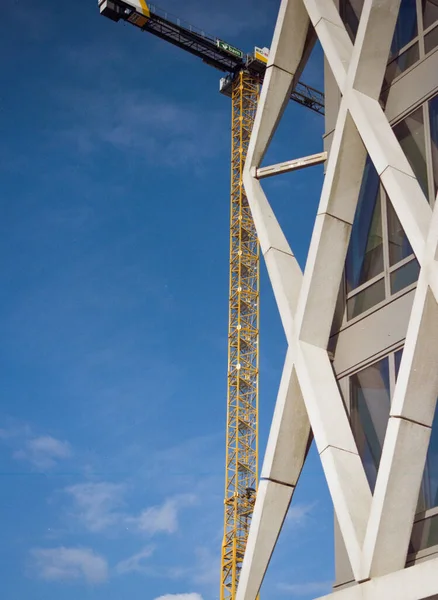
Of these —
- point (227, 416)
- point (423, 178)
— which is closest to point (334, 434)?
point (423, 178)

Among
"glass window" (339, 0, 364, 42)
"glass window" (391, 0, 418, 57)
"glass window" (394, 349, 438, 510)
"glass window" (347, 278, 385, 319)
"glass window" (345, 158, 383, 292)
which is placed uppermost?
"glass window" (339, 0, 364, 42)

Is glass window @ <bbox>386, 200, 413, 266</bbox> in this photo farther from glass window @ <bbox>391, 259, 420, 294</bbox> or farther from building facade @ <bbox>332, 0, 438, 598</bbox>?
glass window @ <bbox>391, 259, 420, 294</bbox>

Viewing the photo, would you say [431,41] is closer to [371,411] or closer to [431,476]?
[371,411]

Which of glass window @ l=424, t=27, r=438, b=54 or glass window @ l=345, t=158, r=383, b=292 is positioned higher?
glass window @ l=424, t=27, r=438, b=54

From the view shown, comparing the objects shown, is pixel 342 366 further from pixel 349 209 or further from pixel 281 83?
pixel 281 83

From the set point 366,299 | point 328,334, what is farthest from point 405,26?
point 328,334

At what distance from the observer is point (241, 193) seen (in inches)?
3014

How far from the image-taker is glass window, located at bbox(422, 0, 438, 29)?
49.5 ft

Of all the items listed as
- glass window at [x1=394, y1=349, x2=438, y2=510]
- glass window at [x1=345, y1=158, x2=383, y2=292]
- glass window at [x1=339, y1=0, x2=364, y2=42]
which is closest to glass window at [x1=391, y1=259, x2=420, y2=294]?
glass window at [x1=345, y1=158, x2=383, y2=292]

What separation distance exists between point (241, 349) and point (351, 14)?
55.8m

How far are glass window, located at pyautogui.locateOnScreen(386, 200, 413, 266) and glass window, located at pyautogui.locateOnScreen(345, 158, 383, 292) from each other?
0.30 meters

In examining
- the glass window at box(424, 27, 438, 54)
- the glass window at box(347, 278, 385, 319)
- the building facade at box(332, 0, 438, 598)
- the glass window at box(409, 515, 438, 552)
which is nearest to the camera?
the glass window at box(409, 515, 438, 552)

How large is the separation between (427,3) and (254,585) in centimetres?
967

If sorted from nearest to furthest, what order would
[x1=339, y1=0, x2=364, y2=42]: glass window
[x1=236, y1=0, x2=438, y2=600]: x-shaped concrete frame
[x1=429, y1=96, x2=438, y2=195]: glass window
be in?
[x1=236, y1=0, x2=438, y2=600]: x-shaped concrete frame < [x1=429, y1=96, x2=438, y2=195]: glass window < [x1=339, y1=0, x2=364, y2=42]: glass window
